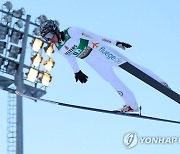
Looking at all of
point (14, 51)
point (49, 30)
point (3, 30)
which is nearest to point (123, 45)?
point (49, 30)

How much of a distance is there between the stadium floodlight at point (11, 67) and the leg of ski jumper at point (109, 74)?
428 cm

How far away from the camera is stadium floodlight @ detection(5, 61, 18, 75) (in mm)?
14016

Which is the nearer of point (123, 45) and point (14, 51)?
point (123, 45)

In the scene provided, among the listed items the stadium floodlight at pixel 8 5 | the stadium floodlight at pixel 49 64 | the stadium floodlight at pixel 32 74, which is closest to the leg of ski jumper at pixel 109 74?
the stadium floodlight at pixel 49 64

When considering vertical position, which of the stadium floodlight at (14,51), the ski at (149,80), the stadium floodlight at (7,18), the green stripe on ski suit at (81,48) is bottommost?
the ski at (149,80)

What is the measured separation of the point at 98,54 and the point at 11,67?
4.48m

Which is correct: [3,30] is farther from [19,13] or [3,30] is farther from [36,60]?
[36,60]

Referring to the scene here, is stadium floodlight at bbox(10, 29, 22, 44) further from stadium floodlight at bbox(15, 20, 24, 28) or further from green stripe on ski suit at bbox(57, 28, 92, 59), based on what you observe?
green stripe on ski suit at bbox(57, 28, 92, 59)

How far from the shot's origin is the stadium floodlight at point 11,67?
14016mm

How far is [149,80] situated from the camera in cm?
988

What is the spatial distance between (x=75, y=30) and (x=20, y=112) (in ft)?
12.8

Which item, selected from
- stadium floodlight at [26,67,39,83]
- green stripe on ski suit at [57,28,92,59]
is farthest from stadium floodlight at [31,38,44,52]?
green stripe on ski suit at [57,28,92,59]

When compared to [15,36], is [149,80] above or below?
below

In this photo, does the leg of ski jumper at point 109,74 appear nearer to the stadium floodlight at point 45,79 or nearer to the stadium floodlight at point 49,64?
the stadium floodlight at point 49,64
